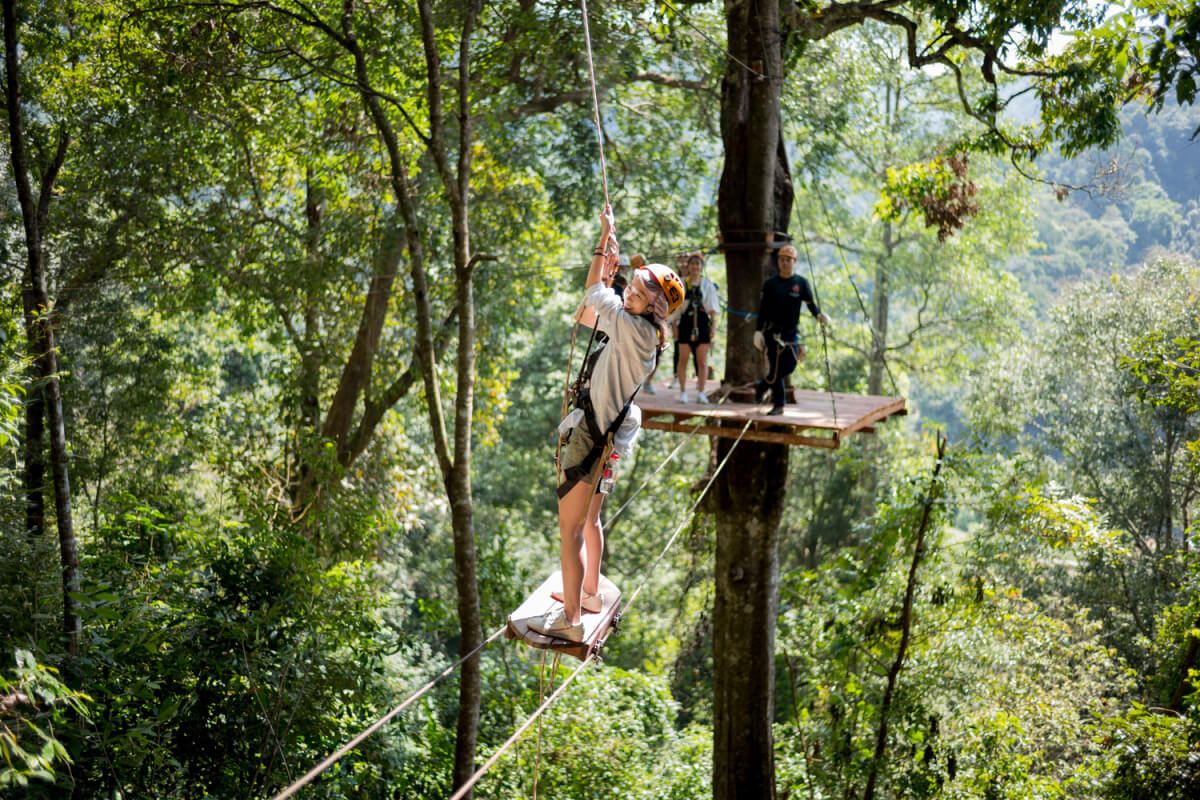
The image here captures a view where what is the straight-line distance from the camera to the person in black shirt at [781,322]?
5886 mm

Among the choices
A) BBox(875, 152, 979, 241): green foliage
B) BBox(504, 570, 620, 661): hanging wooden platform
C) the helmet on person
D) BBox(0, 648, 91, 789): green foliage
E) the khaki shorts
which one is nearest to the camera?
BBox(0, 648, 91, 789): green foliage

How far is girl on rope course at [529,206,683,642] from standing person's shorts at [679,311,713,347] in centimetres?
285

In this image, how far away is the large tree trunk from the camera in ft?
21.0

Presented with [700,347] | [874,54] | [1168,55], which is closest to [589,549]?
[700,347]

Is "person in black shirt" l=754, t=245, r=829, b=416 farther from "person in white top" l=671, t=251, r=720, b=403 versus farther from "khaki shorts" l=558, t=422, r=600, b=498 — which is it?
"khaki shorts" l=558, t=422, r=600, b=498

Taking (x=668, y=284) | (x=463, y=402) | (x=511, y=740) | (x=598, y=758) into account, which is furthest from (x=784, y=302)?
(x=598, y=758)

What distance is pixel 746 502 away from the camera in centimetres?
646

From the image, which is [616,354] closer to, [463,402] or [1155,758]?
[463,402]

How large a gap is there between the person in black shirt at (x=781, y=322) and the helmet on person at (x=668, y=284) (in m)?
2.63

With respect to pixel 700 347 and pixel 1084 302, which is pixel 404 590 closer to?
pixel 700 347

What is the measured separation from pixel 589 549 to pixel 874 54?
13512mm

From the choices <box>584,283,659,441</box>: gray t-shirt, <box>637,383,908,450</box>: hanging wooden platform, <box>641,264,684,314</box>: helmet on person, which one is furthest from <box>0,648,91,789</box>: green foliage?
<box>637,383,908,450</box>: hanging wooden platform

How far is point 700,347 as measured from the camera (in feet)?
21.3

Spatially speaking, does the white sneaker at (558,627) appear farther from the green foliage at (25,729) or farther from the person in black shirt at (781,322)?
the person in black shirt at (781,322)
